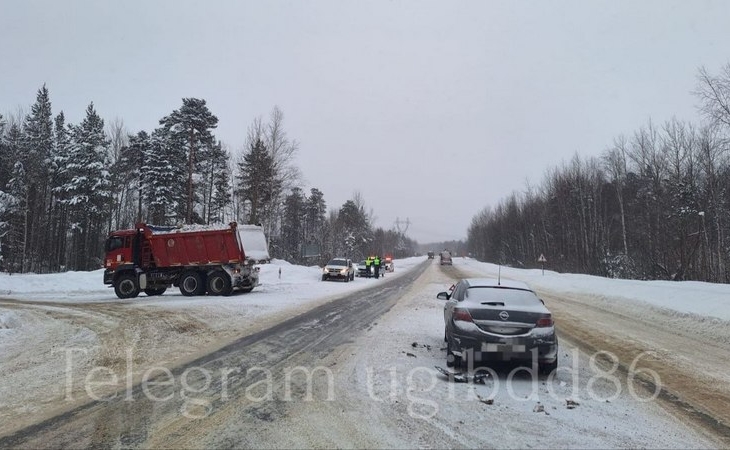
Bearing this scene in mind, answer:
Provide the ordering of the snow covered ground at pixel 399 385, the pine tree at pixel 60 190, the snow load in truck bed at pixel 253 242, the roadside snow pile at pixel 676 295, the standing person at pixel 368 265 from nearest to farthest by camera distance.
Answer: the snow covered ground at pixel 399 385
the roadside snow pile at pixel 676 295
the snow load in truck bed at pixel 253 242
the standing person at pixel 368 265
the pine tree at pixel 60 190

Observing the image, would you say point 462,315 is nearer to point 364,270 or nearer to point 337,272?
point 337,272

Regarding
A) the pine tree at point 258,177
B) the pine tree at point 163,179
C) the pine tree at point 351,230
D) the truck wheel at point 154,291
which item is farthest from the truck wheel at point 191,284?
the pine tree at point 351,230

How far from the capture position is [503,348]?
7109 millimetres

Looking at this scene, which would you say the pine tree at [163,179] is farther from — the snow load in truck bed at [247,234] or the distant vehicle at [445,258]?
the distant vehicle at [445,258]

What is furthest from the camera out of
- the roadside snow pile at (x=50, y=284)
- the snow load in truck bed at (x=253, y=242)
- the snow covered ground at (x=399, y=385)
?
the roadside snow pile at (x=50, y=284)

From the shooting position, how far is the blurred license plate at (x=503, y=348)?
23.2ft

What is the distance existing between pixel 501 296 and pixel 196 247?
16.0 meters

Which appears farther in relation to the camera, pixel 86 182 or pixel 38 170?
pixel 38 170

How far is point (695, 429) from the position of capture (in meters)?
5.04

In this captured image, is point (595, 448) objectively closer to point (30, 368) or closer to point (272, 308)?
point (30, 368)

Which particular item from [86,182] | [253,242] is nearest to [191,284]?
[253,242]

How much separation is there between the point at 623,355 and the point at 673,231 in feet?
102

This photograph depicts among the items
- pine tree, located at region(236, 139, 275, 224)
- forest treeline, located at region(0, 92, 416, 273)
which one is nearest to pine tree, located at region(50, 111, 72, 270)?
forest treeline, located at region(0, 92, 416, 273)

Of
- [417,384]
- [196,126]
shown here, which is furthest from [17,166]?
[417,384]
